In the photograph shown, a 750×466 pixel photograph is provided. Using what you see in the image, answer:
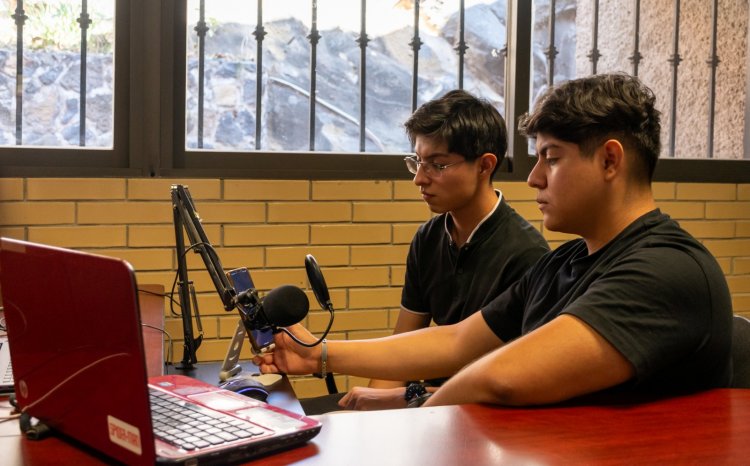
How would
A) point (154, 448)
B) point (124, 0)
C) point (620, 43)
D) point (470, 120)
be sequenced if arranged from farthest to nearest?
point (620, 43) < point (124, 0) < point (470, 120) < point (154, 448)

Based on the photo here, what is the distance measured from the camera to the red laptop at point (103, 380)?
0.91 meters

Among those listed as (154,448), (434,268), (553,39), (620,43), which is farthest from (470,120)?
(154,448)

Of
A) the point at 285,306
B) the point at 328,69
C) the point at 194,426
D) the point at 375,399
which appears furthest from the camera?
the point at 328,69

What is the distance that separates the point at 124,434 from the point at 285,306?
0.54 metres

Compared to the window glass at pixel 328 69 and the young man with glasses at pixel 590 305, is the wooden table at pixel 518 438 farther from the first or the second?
the window glass at pixel 328 69

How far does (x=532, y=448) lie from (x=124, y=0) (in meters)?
2.27

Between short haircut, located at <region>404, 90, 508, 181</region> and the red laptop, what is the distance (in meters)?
1.33

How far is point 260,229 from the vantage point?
2873 mm

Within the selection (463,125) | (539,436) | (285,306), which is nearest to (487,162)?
(463,125)

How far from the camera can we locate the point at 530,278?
1.80m

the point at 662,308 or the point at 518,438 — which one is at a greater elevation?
the point at 662,308

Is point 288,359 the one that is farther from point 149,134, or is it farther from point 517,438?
point 149,134

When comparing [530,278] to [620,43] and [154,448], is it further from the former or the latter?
[620,43]

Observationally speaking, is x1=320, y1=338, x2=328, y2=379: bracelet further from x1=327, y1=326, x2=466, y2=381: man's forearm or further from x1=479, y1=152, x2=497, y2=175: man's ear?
x1=479, y1=152, x2=497, y2=175: man's ear
